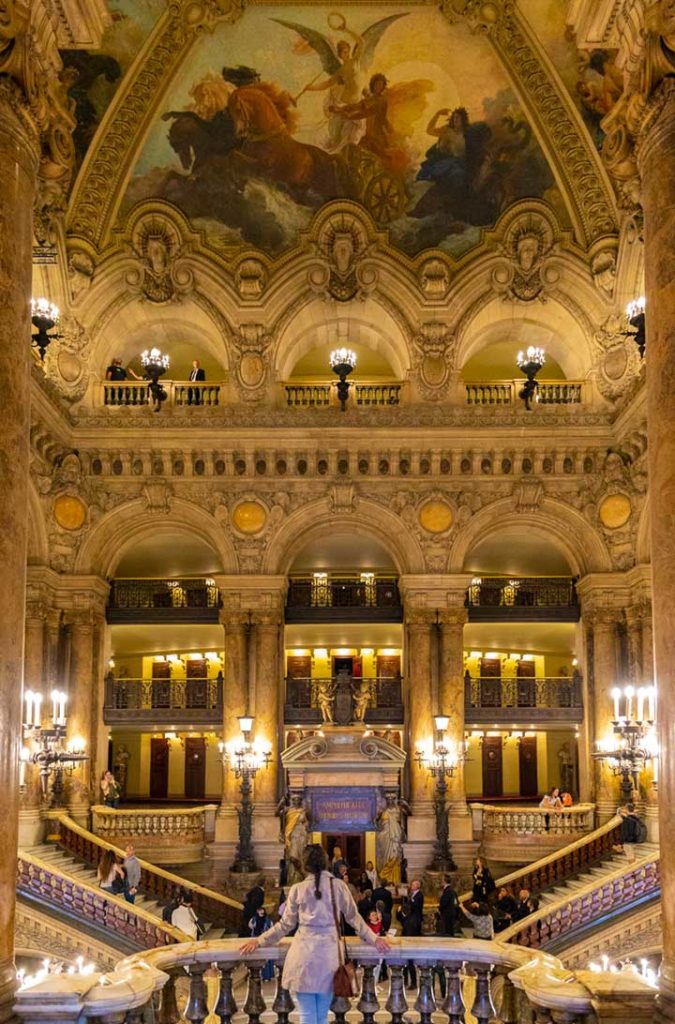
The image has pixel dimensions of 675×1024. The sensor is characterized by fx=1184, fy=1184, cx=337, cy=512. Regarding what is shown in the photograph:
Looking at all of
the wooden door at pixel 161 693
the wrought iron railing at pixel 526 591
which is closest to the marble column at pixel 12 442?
the wooden door at pixel 161 693

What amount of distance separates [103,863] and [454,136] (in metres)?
15.0

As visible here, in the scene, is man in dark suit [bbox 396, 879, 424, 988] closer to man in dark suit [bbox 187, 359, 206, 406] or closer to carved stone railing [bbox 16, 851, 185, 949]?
carved stone railing [bbox 16, 851, 185, 949]

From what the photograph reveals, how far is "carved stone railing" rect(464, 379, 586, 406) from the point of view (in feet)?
78.4

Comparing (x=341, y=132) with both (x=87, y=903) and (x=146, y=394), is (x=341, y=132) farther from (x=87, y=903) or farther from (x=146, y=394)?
(x=87, y=903)

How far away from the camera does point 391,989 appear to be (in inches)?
313

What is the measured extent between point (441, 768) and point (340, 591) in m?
5.09

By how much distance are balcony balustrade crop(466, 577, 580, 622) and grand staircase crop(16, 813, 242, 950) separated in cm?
804

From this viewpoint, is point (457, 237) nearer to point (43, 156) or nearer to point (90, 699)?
point (90, 699)

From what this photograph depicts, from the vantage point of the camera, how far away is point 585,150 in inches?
909

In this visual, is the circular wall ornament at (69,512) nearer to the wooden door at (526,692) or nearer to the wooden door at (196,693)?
the wooden door at (196,693)

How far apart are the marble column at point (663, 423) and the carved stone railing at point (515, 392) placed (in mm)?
15200

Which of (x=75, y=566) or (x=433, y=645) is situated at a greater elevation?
(x=75, y=566)

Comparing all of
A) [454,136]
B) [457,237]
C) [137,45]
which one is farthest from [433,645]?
[137,45]

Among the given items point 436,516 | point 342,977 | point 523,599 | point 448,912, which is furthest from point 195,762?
point 342,977
